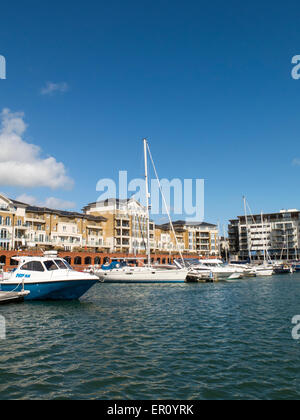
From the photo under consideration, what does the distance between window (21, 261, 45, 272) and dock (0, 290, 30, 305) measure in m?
2.45

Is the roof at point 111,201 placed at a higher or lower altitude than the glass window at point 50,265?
higher

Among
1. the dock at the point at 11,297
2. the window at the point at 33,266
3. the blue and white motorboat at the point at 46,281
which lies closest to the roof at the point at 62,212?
the blue and white motorboat at the point at 46,281

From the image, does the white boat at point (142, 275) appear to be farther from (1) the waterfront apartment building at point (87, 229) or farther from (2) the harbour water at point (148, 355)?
(1) the waterfront apartment building at point (87, 229)

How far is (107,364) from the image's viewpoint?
44.1ft

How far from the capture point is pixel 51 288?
2986cm

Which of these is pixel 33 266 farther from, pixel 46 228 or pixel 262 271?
pixel 46 228

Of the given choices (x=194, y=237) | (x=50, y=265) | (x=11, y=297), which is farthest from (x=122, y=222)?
(x=11, y=297)

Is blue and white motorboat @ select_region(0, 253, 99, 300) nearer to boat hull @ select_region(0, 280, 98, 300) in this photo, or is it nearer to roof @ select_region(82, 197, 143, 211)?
boat hull @ select_region(0, 280, 98, 300)

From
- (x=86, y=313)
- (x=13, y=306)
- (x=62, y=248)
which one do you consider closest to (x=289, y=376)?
(x=86, y=313)

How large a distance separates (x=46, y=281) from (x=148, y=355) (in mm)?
17593

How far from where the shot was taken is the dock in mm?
27836

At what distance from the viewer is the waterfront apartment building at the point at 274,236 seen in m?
156

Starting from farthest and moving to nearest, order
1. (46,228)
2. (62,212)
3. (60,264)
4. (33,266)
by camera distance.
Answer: (62,212)
(46,228)
(60,264)
(33,266)

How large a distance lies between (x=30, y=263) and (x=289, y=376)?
79.3ft
